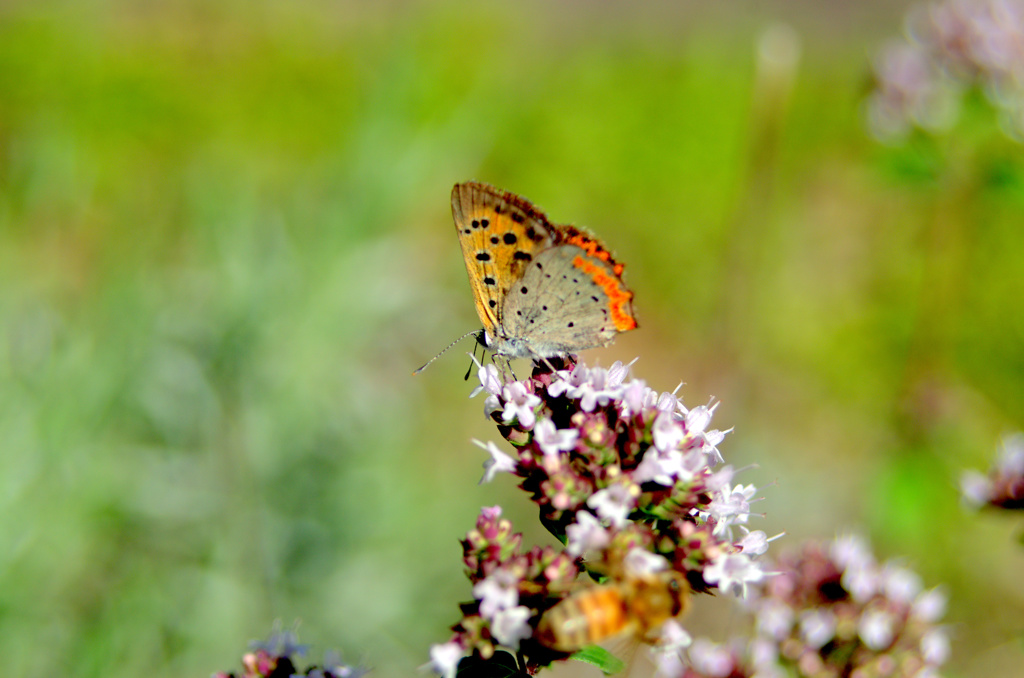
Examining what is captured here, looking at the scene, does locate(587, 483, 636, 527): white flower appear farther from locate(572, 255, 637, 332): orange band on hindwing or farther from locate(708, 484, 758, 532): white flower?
locate(572, 255, 637, 332): orange band on hindwing

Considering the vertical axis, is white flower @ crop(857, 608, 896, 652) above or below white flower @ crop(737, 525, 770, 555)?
above

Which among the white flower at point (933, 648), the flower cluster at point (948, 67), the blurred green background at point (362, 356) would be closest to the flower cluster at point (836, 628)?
the white flower at point (933, 648)

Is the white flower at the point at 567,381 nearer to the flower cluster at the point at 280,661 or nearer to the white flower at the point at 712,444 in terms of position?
the white flower at the point at 712,444

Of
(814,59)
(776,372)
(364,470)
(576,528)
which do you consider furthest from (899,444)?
(814,59)

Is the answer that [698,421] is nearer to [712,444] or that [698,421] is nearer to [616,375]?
[712,444]

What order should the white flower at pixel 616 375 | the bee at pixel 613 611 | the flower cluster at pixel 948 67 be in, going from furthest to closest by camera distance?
1. the flower cluster at pixel 948 67
2. the white flower at pixel 616 375
3. the bee at pixel 613 611

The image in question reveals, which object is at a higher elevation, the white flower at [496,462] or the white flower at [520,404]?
the white flower at [520,404]

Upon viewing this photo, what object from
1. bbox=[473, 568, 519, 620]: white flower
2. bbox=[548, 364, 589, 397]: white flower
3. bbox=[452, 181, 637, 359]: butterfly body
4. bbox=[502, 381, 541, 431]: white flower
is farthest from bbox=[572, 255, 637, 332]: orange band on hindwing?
bbox=[473, 568, 519, 620]: white flower

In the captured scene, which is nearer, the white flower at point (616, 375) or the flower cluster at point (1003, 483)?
the white flower at point (616, 375)

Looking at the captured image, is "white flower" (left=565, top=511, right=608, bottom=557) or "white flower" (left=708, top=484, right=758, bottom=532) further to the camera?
"white flower" (left=708, top=484, right=758, bottom=532)
